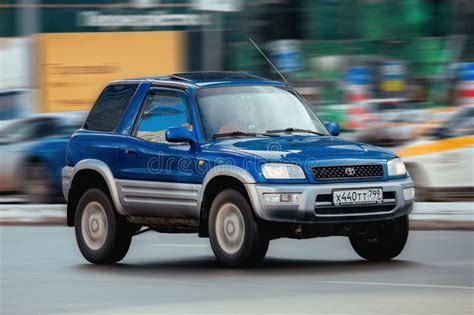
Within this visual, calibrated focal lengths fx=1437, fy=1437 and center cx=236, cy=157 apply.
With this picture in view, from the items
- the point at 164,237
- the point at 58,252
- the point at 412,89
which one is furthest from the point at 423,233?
the point at 412,89

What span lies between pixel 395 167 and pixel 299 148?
36.1 inches

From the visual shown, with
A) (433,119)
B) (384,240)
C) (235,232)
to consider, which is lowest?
(433,119)

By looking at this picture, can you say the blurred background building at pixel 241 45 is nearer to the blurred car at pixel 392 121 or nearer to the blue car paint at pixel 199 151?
the blurred car at pixel 392 121

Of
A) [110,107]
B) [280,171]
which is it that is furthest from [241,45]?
[280,171]

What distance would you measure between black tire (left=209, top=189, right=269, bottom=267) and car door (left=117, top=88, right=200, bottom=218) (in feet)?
1.08

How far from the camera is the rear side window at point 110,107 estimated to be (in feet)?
44.7

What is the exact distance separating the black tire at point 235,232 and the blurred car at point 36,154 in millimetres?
9288

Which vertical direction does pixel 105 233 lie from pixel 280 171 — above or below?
below

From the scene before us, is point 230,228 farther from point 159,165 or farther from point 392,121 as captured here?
point 392,121

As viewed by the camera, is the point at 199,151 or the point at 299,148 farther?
the point at 199,151

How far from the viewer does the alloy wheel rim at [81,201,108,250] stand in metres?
13.5

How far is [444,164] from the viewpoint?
20.3m

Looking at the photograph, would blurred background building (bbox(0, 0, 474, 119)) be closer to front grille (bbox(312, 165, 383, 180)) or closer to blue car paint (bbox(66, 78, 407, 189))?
blue car paint (bbox(66, 78, 407, 189))

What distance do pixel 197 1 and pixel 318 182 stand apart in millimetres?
14442
